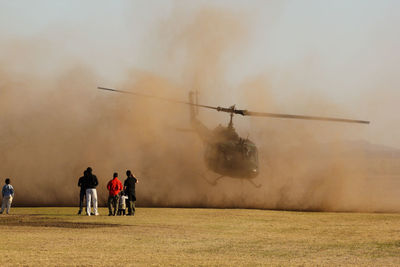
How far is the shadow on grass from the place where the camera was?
24.5 meters

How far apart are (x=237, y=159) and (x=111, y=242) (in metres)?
17.5

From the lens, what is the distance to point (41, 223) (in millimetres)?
25312

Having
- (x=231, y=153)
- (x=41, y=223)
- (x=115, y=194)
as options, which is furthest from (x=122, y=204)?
(x=231, y=153)

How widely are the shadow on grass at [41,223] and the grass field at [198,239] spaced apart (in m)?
0.03

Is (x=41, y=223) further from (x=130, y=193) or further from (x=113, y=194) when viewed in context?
(x=130, y=193)

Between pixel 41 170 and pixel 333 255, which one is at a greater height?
pixel 41 170

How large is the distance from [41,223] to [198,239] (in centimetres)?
728

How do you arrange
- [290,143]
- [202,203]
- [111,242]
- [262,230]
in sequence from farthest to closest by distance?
[290,143], [202,203], [262,230], [111,242]

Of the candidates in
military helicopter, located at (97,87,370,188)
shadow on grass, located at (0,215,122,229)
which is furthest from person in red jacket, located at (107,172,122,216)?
military helicopter, located at (97,87,370,188)

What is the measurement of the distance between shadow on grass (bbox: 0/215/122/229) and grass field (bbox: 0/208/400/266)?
33 millimetres

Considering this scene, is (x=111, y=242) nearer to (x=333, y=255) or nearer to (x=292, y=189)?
(x=333, y=255)

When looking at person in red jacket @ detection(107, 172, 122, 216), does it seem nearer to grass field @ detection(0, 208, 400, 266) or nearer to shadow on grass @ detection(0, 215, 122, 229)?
grass field @ detection(0, 208, 400, 266)

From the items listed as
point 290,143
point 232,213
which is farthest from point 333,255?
point 290,143

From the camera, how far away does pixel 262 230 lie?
23562mm
